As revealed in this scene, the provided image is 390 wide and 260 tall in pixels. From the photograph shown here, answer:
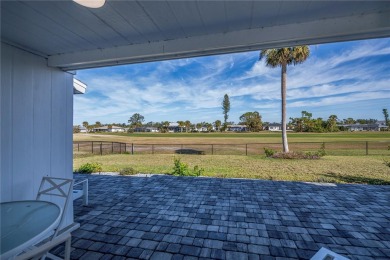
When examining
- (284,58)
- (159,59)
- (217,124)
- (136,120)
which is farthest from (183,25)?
(136,120)

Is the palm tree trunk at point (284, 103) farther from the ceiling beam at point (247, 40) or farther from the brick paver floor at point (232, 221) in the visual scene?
the ceiling beam at point (247, 40)

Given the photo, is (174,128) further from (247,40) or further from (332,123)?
(247,40)

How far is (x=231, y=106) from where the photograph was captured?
125ft

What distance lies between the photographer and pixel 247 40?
5.39 ft

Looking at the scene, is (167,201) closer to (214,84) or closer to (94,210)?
(94,210)

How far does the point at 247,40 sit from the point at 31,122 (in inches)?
100

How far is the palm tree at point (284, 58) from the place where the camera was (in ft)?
29.5

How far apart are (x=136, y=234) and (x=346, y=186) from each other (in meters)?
4.73

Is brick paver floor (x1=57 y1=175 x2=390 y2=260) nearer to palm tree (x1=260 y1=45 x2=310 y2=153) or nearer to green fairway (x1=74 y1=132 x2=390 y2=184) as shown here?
green fairway (x1=74 y1=132 x2=390 y2=184)

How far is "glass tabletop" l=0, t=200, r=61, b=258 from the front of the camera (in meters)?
1.08

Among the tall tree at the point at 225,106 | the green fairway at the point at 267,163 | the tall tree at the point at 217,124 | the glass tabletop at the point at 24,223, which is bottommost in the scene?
the green fairway at the point at 267,163

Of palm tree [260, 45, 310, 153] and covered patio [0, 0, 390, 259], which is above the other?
palm tree [260, 45, 310, 153]

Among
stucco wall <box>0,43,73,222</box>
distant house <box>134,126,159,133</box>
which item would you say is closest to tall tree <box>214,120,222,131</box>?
distant house <box>134,126,159,133</box>

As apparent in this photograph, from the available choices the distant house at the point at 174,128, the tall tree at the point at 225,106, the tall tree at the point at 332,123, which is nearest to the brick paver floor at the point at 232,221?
the tall tree at the point at 332,123
